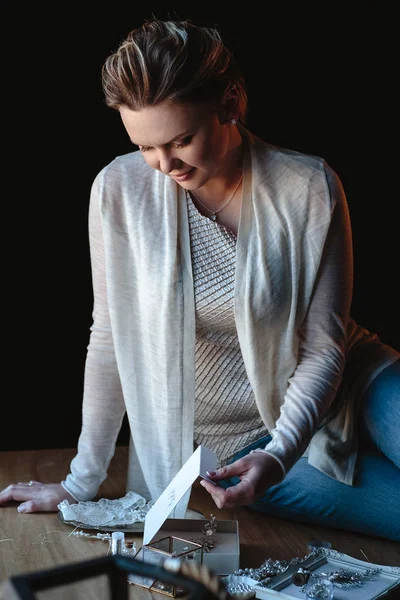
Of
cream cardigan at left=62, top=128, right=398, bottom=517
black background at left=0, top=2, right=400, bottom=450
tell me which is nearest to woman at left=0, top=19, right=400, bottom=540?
cream cardigan at left=62, top=128, right=398, bottom=517

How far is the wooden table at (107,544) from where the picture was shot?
183cm

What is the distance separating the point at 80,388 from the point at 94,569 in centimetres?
209

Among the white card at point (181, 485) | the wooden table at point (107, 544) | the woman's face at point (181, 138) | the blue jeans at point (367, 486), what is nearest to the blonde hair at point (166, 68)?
the woman's face at point (181, 138)

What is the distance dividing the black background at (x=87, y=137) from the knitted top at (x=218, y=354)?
0.82 meters

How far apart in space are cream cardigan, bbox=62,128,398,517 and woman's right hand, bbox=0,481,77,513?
2.0 inches

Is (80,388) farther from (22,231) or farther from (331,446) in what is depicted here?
(331,446)

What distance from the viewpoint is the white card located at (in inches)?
64.9

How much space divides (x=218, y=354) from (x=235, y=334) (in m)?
0.07

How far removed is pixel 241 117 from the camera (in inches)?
75.3

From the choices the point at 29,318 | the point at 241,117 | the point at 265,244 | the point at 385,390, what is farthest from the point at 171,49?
the point at 29,318

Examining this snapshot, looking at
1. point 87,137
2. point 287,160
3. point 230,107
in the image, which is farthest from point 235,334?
point 87,137

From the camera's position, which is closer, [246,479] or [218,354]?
→ [246,479]

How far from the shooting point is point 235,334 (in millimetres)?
2133

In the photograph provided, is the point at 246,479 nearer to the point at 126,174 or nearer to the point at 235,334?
the point at 235,334
